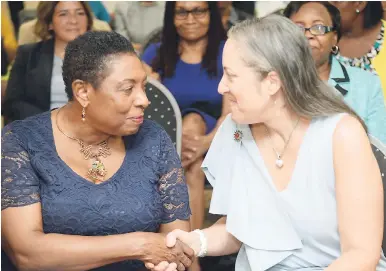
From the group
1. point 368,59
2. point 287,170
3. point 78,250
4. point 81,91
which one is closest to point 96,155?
point 81,91

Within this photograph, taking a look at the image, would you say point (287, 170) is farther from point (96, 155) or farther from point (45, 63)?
point (45, 63)

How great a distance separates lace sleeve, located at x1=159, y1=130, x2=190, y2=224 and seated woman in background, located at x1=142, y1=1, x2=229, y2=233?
988mm

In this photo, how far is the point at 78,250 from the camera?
180cm

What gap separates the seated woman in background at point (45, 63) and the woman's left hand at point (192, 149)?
0.72m

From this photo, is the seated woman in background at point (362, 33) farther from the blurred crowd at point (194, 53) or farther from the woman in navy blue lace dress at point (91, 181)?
the woman in navy blue lace dress at point (91, 181)

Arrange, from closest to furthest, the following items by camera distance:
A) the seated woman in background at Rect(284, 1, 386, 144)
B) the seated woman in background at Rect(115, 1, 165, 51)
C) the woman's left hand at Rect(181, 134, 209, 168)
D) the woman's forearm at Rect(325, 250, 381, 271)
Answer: the woman's forearm at Rect(325, 250, 381, 271) < the seated woman in background at Rect(284, 1, 386, 144) < the woman's left hand at Rect(181, 134, 209, 168) < the seated woman in background at Rect(115, 1, 165, 51)

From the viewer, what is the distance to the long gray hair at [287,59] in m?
1.69

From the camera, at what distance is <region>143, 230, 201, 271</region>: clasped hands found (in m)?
1.85

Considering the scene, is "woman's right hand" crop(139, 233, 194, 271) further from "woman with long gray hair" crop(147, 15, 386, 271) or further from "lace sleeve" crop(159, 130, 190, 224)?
"lace sleeve" crop(159, 130, 190, 224)

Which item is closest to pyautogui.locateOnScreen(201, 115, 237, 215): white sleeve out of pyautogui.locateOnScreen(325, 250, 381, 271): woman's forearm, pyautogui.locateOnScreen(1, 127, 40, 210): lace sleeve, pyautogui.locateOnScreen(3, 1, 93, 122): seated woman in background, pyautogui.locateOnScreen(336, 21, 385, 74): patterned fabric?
pyautogui.locateOnScreen(325, 250, 381, 271): woman's forearm

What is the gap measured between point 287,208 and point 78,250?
595 mm

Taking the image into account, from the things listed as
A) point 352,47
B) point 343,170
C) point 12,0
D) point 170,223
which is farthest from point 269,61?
point 12,0

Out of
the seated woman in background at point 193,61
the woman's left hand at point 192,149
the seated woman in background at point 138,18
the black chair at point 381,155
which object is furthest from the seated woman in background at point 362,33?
the black chair at point 381,155

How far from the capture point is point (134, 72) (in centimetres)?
188
